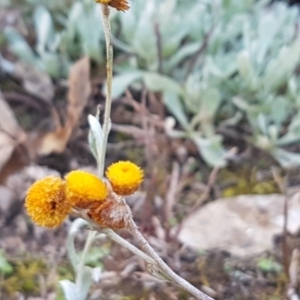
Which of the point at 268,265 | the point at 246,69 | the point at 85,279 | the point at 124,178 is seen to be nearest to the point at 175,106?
the point at 246,69

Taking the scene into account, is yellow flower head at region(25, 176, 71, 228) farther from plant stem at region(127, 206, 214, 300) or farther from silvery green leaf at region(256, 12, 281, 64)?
silvery green leaf at region(256, 12, 281, 64)

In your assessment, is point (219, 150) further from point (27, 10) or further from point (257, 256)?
point (27, 10)

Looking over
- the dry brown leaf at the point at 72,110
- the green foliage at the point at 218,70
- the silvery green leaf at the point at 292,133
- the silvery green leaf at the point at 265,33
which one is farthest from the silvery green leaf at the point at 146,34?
the silvery green leaf at the point at 292,133

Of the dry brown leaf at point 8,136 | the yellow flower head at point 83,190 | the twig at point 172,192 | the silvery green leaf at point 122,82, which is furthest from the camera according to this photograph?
the silvery green leaf at point 122,82

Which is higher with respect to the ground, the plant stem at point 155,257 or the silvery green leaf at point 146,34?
the silvery green leaf at point 146,34

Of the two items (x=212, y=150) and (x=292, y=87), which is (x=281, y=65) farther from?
(x=212, y=150)

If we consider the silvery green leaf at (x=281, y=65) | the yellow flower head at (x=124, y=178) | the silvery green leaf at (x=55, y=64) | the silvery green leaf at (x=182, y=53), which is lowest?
the yellow flower head at (x=124, y=178)

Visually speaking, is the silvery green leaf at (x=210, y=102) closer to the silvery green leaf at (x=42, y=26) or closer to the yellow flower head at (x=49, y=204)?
the silvery green leaf at (x=42, y=26)

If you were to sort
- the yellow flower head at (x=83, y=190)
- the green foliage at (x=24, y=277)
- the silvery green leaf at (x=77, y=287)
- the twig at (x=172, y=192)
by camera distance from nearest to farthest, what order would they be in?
the yellow flower head at (x=83, y=190)
the silvery green leaf at (x=77, y=287)
the green foliage at (x=24, y=277)
the twig at (x=172, y=192)
